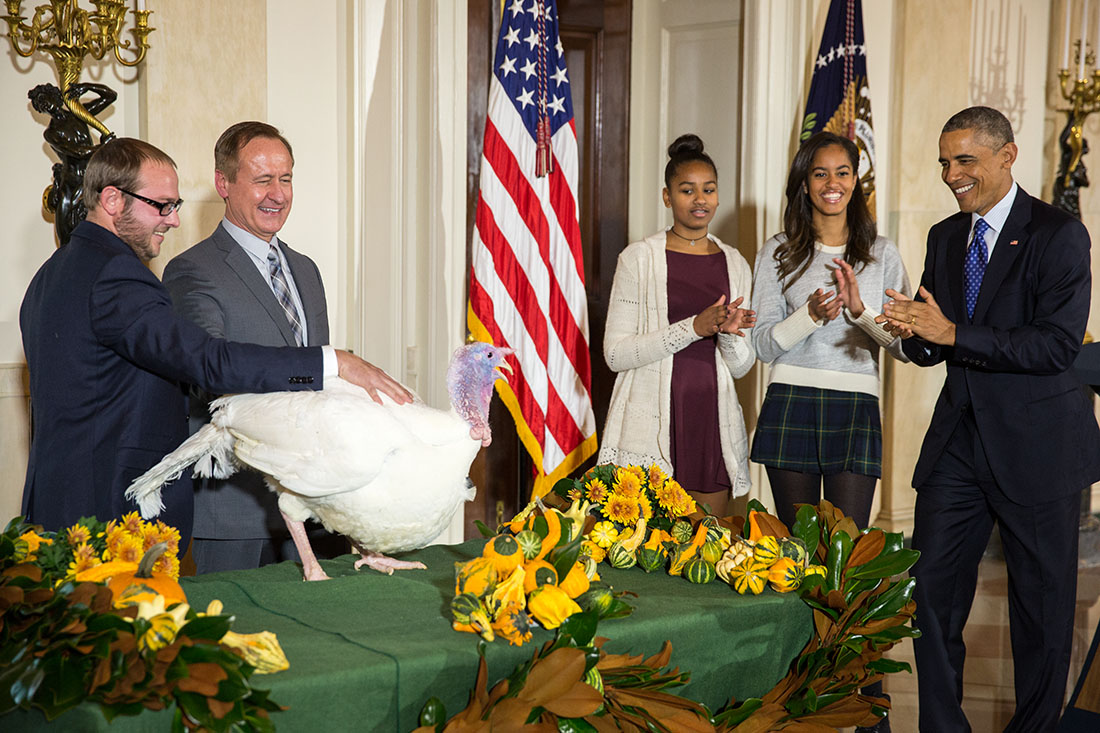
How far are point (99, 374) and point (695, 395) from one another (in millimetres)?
2029

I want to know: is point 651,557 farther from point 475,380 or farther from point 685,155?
point 685,155

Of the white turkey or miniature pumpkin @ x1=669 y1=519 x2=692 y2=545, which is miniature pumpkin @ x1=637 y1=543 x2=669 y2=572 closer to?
miniature pumpkin @ x1=669 y1=519 x2=692 y2=545

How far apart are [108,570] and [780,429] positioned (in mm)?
2256

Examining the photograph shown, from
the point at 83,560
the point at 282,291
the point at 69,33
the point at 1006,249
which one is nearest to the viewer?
the point at 83,560

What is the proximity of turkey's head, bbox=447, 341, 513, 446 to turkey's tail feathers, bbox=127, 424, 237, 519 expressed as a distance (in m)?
0.44

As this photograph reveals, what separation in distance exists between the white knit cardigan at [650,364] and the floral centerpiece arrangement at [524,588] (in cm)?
182

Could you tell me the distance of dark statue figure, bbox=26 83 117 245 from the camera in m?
3.31

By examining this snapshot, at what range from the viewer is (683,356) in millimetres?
3641

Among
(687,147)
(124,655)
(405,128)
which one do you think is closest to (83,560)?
(124,655)

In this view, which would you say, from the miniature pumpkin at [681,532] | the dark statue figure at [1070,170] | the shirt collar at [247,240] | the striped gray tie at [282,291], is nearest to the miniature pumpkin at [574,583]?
the miniature pumpkin at [681,532]

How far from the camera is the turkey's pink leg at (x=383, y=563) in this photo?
2.04 m

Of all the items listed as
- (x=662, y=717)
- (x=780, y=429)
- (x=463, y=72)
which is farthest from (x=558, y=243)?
(x=662, y=717)

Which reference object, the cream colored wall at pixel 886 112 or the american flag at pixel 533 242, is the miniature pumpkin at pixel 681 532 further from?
the cream colored wall at pixel 886 112

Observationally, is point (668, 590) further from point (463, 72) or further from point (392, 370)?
point (463, 72)
